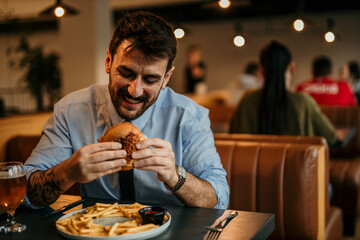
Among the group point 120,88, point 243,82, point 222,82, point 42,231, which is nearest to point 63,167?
point 42,231

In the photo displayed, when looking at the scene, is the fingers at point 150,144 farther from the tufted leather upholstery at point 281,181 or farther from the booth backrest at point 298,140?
A: the booth backrest at point 298,140

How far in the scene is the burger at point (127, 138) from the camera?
4.65ft

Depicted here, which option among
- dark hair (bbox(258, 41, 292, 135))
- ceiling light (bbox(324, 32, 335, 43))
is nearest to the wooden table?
dark hair (bbox(258, 41, 292, 135))

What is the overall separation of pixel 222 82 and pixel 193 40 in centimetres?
177

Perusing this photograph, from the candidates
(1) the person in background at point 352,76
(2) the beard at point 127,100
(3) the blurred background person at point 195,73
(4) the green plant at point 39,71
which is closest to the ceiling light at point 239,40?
(2) the beard at point 127,100

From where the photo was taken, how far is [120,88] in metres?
1.64

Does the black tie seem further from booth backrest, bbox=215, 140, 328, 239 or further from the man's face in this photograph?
booth backrest, bbox=215, 140, 328, 239

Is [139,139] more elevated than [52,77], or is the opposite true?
[52,77]

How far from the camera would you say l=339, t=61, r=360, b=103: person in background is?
307 inches

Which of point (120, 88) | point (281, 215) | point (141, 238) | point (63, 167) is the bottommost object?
point (281, 215)

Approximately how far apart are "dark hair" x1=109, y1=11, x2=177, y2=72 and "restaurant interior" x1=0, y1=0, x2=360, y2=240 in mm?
725

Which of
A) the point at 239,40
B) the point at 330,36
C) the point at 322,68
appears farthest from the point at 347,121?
the point at 239,40

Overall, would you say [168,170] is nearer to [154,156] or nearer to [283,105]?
[154,156]

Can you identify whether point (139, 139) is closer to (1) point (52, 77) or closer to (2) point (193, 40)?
(1) point (52, 77)
